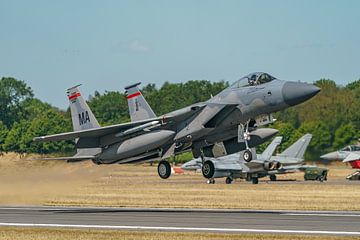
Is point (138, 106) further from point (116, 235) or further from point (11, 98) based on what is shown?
point (11, 98)

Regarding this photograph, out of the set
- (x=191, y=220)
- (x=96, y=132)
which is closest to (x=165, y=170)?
(x=96, y=132)

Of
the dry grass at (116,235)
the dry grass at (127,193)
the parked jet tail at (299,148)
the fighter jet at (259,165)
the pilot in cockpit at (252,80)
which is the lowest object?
the dry grass at (116,235)

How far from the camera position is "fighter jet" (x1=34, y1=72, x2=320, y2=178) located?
28.0 meters

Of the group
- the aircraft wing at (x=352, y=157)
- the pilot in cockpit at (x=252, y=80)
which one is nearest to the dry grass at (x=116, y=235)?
the pilot in cockpit at (x=252, y=80)

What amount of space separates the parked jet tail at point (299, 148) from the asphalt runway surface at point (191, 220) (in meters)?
17.1

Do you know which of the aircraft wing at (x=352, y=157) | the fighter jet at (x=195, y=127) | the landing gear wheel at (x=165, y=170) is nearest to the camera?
the fighter jet at (x=195, y=127)

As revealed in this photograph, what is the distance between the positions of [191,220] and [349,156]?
94.9 feet

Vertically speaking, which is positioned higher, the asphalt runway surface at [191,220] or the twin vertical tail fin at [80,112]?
the twin vertical tail fin at [80,112]

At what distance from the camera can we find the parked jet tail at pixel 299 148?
1929 inches

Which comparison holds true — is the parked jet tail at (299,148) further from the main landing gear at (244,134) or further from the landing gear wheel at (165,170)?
the main landing gear at (244,134)

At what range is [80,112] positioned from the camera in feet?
112

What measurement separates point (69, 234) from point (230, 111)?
8.26 metres

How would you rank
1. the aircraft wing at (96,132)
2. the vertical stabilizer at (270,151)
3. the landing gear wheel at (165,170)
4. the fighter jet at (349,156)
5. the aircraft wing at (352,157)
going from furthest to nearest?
the vertical stabilizer at (270,151), the aircraft wing at (352,157), the fighter jet at (349,156), the landing gear wheel at (165,170), the aircraft wing at (96,132)

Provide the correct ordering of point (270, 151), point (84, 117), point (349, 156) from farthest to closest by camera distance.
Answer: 1. point (270, 151)
2. point (349, 156)
3. point (84, 117)
